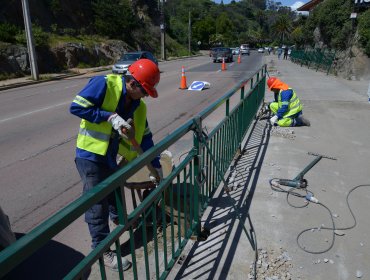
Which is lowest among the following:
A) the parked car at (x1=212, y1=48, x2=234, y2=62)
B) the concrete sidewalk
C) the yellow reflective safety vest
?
the parked car at (x1=212, y1=48, x2=234, y2=62)

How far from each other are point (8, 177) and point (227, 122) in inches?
135

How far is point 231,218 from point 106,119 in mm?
1955

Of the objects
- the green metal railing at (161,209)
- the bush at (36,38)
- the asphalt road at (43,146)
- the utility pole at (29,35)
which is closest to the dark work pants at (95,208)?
the green metal railing at (161,209)

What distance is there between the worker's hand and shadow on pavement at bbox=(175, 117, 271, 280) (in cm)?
136

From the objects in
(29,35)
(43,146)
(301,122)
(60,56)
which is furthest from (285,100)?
(60,56)

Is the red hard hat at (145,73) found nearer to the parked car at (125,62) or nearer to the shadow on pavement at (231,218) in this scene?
the shadow on pavement at (231,218)

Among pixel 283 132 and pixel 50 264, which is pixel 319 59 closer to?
pixel 283 132

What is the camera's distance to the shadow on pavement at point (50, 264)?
2.95 meters

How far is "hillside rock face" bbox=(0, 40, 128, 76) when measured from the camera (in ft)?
66.1

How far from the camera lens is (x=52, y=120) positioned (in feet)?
28.6

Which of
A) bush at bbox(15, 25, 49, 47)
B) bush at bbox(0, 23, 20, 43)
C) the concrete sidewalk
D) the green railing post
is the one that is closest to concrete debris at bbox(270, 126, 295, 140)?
the concrete sidewalk

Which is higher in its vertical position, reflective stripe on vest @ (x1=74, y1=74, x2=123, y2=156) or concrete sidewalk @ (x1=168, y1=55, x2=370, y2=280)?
reflective stripe on vest @ (x1=74, y1=74, x2=123, y2=156)

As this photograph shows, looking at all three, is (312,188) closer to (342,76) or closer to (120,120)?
(120,120)

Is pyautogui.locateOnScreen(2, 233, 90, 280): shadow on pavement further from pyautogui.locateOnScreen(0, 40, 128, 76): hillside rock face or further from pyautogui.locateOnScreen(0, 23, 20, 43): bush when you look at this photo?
pyautogui.locateOnScreen(0, 23, 20, 43): bush
